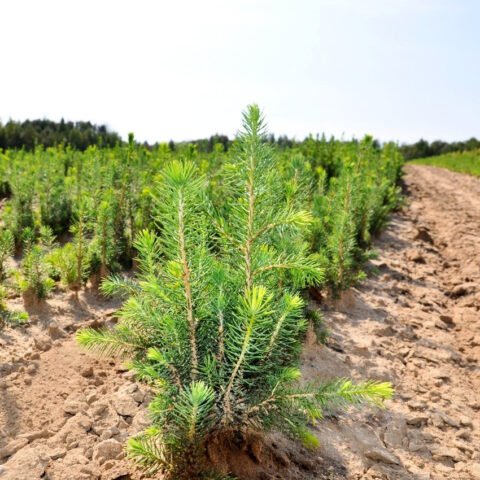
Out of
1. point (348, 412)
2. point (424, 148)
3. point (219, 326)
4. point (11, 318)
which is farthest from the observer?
point (424, 148)

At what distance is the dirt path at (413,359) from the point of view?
8.59 ft

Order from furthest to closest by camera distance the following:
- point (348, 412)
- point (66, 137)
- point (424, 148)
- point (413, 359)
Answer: point (424, 148) → point (66, 137) → point (413, 359) → point (348, 412)

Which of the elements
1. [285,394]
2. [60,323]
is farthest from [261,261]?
[60,323]

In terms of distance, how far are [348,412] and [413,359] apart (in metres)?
1.21

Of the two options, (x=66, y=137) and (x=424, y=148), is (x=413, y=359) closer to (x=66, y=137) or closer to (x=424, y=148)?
(x=66, y=137)

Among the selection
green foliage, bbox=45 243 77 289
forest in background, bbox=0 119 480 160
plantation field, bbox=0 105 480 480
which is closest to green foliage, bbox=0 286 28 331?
plantation field, bbox=0 105 480 480

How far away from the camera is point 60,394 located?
264 centimetres

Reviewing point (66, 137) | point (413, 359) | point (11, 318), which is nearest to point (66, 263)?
point (11, 318)

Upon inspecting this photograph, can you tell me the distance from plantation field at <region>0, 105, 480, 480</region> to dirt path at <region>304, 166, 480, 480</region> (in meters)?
0.02

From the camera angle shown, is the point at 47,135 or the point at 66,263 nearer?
the point at 66,263

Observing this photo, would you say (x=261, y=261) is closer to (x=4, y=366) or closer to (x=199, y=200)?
(x=199, y=200)

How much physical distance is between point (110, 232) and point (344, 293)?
2251mm

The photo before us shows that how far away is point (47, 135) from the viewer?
36875mm

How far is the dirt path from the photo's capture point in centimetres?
262
